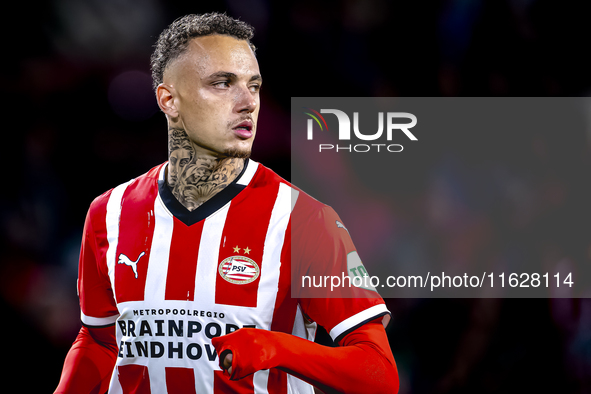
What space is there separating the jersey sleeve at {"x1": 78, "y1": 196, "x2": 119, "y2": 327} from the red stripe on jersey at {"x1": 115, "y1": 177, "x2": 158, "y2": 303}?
4.4 inches

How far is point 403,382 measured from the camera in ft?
8.11

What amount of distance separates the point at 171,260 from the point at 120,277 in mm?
210

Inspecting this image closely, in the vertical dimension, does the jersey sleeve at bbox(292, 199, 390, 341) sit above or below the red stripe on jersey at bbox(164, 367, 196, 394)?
above

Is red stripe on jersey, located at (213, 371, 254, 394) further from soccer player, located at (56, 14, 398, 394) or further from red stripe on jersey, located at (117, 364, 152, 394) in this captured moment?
red stripe on jersey, located at (117, 364, 152, 394)

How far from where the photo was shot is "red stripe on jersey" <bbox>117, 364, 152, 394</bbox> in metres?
1.61

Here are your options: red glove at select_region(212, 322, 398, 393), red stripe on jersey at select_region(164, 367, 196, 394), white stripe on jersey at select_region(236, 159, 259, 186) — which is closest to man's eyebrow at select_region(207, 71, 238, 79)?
white stripe on jersey at select_region(236, 159, 259, 186)

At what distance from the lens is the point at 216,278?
62.2 inches

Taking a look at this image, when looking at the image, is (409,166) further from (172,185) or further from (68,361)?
(68,361)

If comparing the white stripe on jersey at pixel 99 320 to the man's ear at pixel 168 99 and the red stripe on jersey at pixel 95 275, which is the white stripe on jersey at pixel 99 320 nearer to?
the red stripe on jersey at pixel 95 275

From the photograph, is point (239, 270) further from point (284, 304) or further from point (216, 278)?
point (284, 304)

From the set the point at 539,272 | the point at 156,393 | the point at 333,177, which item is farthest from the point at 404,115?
the point at 156,393

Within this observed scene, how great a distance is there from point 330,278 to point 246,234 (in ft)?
1.06

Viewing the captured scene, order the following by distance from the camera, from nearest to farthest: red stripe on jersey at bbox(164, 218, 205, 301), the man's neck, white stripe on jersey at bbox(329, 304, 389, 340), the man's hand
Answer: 1. the man's hand
2. white stripe on jersey at bbox(329, 304, 389, 340)
3. red stripe on jersey at bbox(164, 218, 205, 301)
4. the man's neck

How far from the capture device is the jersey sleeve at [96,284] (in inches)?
72.1
